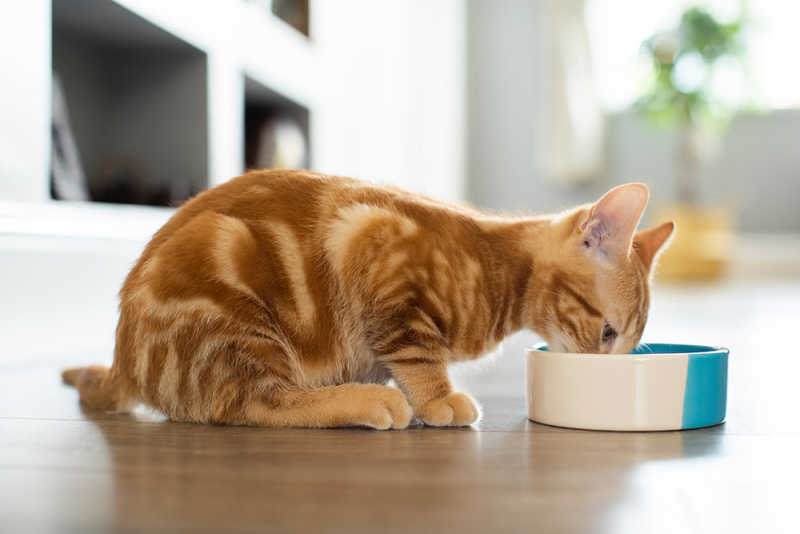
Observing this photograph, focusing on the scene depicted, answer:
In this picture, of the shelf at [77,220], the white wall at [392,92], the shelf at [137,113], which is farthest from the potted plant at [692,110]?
the shelf at [77,220]

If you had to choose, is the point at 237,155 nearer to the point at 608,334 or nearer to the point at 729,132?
the point at 608,334

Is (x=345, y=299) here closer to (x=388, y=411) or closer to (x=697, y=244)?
(x=388, y=411)

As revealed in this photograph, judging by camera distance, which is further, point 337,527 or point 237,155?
point 237,155

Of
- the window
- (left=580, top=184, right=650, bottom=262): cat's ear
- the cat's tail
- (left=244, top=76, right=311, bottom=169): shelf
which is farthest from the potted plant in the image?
the cat's tail

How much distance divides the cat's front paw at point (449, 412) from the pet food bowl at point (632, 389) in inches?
4.5

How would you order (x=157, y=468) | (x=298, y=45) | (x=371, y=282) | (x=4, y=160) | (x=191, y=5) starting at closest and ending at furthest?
(x=157, y=468)
(x=371, y=282)
(x=4, y=160)
(x=191, y=5)
(x=298, y=45)

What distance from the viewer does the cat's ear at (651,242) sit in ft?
4.65

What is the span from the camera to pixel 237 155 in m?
2.54

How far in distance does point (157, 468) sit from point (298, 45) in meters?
2.27

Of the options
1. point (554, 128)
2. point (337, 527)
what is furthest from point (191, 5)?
point (554, 128)

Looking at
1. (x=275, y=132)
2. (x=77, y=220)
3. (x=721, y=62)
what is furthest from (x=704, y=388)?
(x=721, y=62)

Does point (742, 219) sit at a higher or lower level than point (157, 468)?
higher

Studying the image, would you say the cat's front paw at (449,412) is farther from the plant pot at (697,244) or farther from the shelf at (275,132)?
the plant pot at (697,244)

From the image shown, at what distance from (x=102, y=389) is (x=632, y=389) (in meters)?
0.82
